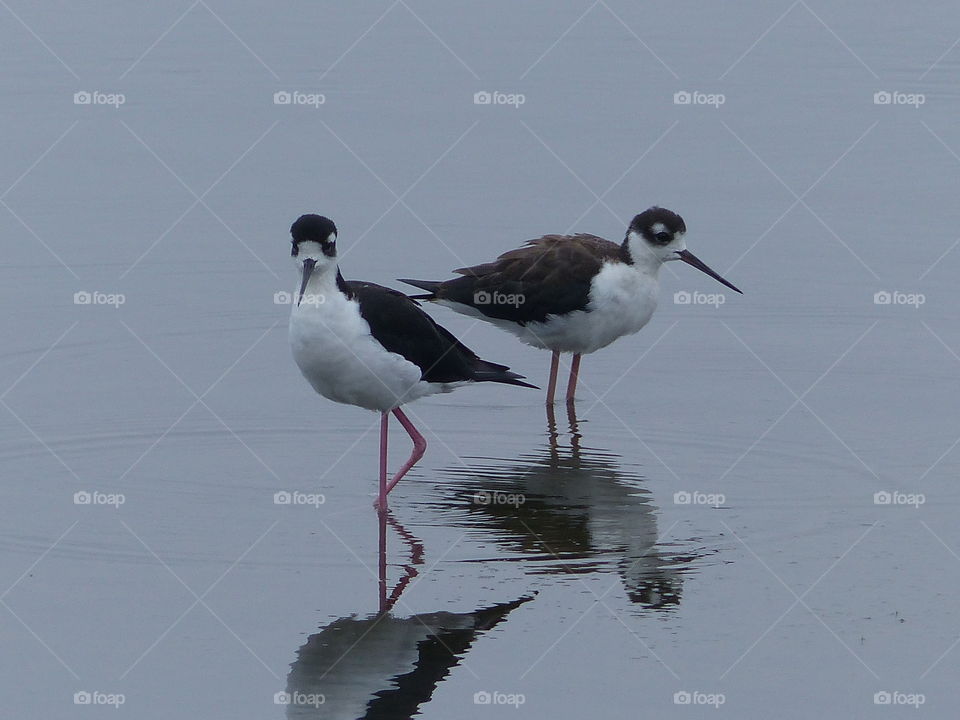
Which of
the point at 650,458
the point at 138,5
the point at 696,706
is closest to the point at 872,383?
the point at 650,458

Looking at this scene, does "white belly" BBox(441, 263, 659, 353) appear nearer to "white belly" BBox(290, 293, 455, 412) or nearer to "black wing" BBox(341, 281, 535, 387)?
"black wing" BBox(341, 281, 535, 387)

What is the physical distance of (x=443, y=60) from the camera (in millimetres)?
21000

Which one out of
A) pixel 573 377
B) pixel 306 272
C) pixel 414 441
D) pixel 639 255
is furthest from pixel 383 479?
pixel 639 255

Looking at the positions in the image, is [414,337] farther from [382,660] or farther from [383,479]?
[382,660]

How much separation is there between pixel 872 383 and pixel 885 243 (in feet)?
10.9

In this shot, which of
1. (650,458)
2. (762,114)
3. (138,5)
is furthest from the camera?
(138,5)

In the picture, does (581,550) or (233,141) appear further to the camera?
(233,141)

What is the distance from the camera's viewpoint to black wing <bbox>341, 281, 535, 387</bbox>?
10.3 m

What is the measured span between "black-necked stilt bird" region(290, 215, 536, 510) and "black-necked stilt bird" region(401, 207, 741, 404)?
6.78 feet

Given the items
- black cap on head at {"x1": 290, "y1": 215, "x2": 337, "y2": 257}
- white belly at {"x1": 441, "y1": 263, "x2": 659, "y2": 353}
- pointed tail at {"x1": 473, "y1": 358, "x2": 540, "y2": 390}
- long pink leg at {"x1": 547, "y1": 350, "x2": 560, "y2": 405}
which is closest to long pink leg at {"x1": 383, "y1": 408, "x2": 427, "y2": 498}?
pointed tail at {"x1": 473, "y1": 358, "x2": 540, "y2": 390}

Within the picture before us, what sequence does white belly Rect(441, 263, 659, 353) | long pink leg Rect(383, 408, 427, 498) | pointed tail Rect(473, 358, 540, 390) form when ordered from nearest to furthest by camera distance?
long pink leg Rect(383, 408, 427, 498) < pointed tail Rect(473, 358, 540, 390) < white belly Rect(441, 263, 659, 353)

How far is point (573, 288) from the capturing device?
42.2 ft

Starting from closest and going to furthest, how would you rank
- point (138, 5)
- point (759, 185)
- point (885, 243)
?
point (885, 243) < point (759, 185) < point (138, 5)

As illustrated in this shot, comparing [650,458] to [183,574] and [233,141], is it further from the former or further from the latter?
[233,141]
